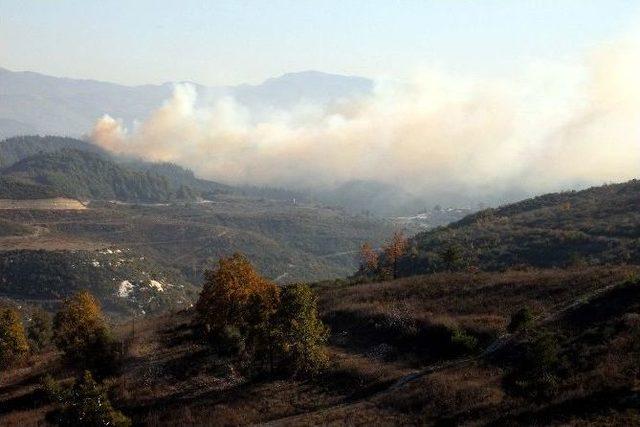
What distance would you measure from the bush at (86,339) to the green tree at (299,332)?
22.8 m

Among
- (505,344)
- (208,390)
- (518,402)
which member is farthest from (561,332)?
(208,390)

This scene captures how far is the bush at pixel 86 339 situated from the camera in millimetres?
67062

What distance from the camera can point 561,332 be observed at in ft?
150

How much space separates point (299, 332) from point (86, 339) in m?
30.2

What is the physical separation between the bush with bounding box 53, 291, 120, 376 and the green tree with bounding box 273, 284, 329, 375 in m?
22.8

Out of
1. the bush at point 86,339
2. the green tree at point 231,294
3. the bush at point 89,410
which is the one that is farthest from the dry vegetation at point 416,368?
the bush at point 89,410

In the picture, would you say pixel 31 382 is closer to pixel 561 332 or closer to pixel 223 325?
pixel 223 325

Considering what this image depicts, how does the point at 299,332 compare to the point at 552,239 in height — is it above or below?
below

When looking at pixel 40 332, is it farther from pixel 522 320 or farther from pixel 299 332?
pixel 522 320

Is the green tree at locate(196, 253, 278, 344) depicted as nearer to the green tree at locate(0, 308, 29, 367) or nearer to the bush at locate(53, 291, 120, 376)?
the bush at locate(53, 291, 120, 376)

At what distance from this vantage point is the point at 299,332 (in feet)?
186

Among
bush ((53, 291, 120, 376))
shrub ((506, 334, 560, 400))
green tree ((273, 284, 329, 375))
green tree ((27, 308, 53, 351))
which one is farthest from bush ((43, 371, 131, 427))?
green tree ((27, 308, 53, 351))

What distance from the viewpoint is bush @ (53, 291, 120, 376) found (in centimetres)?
6706

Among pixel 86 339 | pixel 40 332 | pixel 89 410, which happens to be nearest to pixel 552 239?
pixel 86 339
